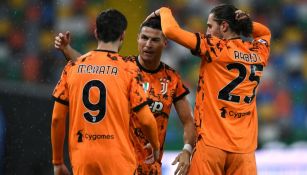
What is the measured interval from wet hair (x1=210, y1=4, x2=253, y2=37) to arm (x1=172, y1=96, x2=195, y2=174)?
0.84m

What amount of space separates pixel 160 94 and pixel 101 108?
3.87 feet

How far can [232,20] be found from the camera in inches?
252

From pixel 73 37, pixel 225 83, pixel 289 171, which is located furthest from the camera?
pixel 73 37

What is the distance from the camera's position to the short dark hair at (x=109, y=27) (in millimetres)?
5688

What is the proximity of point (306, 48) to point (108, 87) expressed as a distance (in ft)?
32.6

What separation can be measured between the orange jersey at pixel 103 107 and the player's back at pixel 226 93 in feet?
2.64

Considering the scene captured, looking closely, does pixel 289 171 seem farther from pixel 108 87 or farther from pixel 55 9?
pixel 55 9

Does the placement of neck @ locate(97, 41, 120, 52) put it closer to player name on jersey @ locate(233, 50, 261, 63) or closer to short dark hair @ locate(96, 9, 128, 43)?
short dark hair @ locate(96, 9, 128, 43)

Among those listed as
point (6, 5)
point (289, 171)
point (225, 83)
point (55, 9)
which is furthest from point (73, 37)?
point (225, 83)

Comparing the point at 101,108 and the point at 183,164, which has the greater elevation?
the point at 101,108

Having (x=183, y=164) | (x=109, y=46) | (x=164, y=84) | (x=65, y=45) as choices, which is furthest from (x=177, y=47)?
(x=109, y=46)

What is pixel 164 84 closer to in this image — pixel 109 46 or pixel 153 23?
pixel 153 23

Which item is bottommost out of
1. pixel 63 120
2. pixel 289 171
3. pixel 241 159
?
pixel 289 171

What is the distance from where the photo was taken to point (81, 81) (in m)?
5.66
